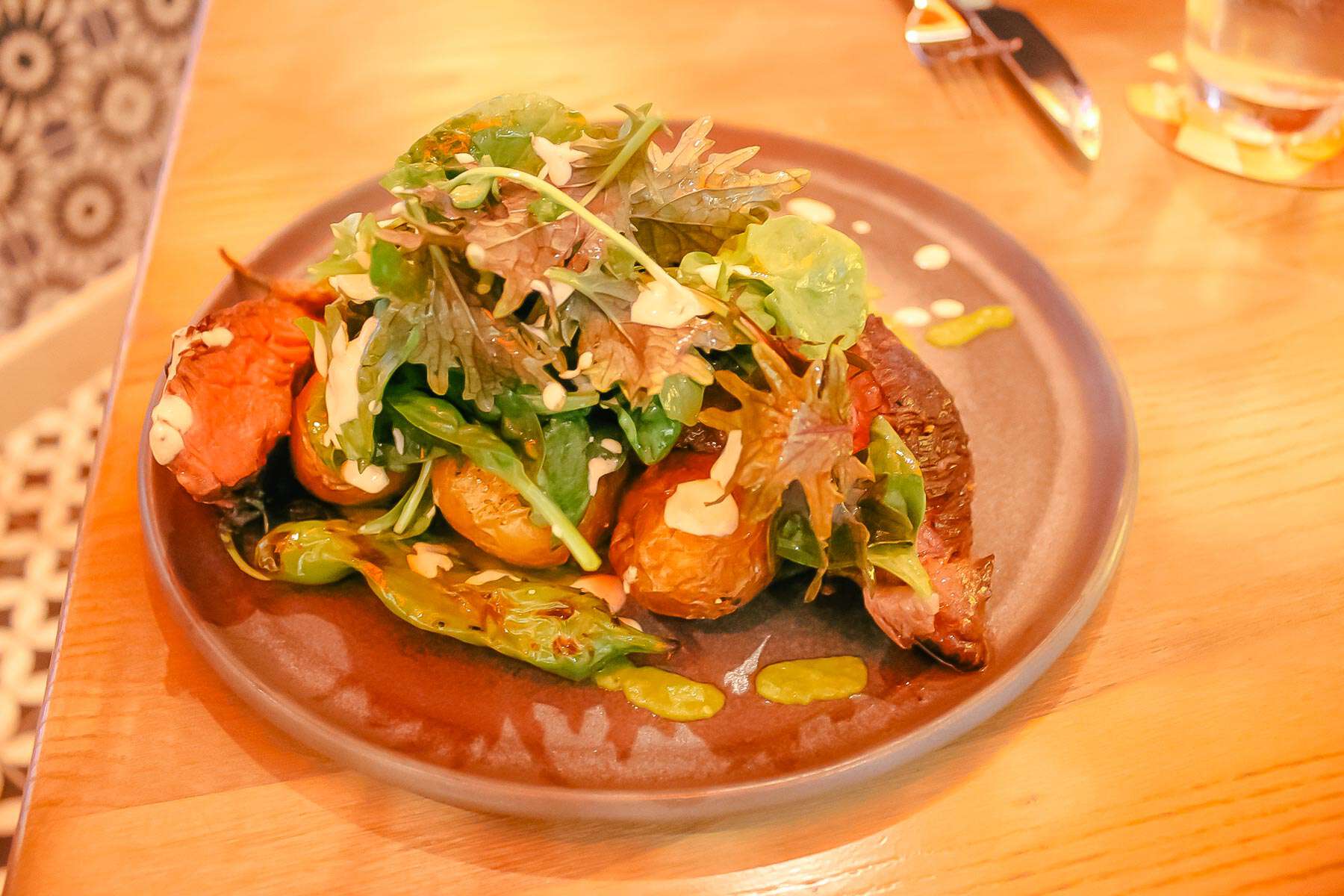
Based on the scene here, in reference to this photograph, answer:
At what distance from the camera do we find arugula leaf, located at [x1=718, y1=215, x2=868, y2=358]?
3.11 ft

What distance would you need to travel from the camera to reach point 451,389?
949 millimetres

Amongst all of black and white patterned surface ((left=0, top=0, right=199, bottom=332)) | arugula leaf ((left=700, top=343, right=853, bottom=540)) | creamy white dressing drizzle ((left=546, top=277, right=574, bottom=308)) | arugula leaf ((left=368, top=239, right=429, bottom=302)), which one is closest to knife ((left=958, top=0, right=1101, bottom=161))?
arugula leaf ((left=700, top=343, right=853, bottom=540))

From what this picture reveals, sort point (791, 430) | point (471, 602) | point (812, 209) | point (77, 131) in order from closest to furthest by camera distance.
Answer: point (791, 430)
point (471, 602)
point (812, 209)
point (77, 131)

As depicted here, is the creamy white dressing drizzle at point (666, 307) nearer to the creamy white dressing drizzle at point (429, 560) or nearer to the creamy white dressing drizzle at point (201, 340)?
the creamy white dressing drizzle at point (429, 560)

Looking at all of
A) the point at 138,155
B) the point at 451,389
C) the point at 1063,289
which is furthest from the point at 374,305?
the point at 138,155

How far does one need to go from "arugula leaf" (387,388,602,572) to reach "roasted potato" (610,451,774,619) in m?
0.07

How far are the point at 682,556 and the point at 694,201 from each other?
36 centimetres

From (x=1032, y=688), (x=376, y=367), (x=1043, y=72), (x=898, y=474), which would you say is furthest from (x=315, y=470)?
(x=1043, y=72)

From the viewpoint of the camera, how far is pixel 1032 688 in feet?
3.25

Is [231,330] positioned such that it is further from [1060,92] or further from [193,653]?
[1060,92]

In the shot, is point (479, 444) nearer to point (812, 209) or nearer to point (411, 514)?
point (411, 514)

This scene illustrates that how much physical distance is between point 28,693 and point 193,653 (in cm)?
130

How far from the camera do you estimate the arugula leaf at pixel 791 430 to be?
852mm

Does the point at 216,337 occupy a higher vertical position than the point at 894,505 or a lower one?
higher
